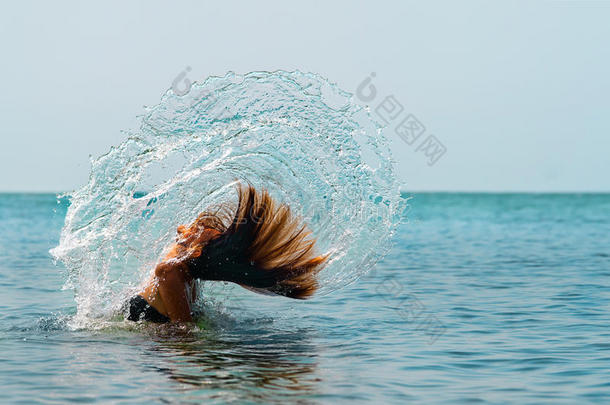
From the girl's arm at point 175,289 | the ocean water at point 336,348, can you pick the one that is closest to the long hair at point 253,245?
the girl's arm at point 175,289

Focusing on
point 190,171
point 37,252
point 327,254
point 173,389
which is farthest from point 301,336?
point 37,252

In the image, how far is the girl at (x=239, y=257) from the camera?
9.48 meters

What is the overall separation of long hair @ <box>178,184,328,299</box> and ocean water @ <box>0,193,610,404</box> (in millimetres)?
773

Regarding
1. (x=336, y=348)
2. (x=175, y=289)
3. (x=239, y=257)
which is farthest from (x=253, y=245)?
(x=336, y=348)

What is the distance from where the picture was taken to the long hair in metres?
9.46

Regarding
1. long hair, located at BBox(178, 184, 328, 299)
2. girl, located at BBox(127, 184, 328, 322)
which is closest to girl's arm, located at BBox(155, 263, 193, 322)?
girl, located at BBox(127, 184, 328, 322)

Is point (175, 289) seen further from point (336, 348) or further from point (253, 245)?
point (336, 348)

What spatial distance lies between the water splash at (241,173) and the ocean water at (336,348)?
1147 mm

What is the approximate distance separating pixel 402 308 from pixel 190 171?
14.4 ft

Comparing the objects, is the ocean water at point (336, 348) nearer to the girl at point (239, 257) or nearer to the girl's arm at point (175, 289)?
the girl's arm at point (175, 289)

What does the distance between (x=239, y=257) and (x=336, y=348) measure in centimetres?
155

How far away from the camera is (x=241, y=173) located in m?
10.2

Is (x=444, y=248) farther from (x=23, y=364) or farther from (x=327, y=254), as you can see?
(x=23, y=364)

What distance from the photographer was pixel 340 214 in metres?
10.5
